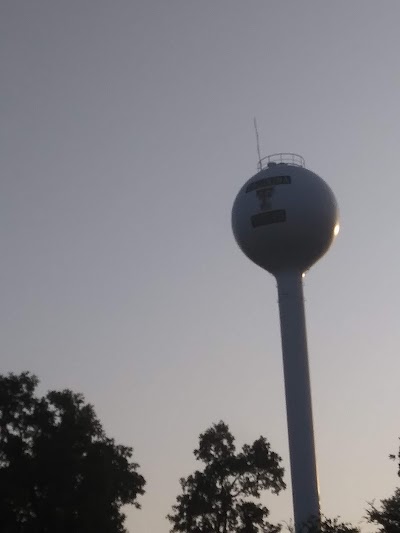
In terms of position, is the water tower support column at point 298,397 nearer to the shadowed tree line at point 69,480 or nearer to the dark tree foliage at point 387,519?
the shadowed tree line at point 69,480

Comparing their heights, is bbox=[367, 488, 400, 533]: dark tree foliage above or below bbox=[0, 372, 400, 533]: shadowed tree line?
below

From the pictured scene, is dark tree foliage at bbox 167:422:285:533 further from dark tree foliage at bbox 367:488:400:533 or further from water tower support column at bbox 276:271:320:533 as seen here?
dark tree foliage at bbox 367:488:400:533

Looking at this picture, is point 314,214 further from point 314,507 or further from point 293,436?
point 314,507

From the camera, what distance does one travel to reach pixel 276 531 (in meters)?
60.6

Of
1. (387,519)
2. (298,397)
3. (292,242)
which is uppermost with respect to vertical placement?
(292,242)

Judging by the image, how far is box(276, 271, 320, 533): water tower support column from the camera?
58594 mm

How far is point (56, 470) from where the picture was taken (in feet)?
174

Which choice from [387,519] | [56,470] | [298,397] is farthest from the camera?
[298,397]

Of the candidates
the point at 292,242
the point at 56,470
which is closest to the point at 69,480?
the point at 56,470

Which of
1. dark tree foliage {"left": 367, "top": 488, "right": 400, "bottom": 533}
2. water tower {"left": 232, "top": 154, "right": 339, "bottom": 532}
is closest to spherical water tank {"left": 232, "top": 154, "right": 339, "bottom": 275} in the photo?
water tower {"left": 232, "top": 154, "right": 339, "bottom": 532}

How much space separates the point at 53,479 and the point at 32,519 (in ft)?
7.59

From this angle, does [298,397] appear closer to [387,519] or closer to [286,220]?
[286,220]

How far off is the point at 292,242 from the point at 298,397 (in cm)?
956

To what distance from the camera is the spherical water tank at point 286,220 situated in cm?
6175
